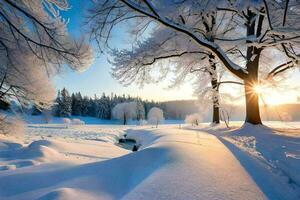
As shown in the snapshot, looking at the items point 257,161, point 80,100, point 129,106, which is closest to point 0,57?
point 257,161

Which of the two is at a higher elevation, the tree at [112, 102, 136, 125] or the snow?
the tree at [112, 102, 136, 125]

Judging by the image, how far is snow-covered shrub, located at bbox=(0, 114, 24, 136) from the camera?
39.1ft

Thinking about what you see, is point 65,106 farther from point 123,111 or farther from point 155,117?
point 155,117

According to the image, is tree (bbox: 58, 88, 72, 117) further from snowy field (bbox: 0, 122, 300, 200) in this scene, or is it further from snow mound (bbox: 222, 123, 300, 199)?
snowy field (bbox: 0, 122, 300, 200)

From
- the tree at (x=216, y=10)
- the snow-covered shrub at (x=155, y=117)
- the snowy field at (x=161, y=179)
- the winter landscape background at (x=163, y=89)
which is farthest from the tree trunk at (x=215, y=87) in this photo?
the snow-covered shrub at (x=155, y=117)

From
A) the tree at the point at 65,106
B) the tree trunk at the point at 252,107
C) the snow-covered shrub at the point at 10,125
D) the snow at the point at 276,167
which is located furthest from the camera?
the tree at the point at 65,106

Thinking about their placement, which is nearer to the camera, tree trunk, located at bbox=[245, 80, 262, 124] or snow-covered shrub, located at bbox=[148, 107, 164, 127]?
tree trunk, located at bbox=[245, 80, 262, 124]

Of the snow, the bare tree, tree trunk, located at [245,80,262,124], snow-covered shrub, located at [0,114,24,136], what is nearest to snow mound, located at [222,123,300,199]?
the snow

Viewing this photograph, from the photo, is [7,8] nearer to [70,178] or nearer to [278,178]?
[70,178]

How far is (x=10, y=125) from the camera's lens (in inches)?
472

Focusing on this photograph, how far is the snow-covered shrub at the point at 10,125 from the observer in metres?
11.9

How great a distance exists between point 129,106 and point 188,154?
243 ft

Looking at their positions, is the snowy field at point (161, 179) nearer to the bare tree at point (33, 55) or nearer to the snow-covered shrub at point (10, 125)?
the bare tree at point (33, 55)

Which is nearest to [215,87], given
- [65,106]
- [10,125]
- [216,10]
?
[216,10]
